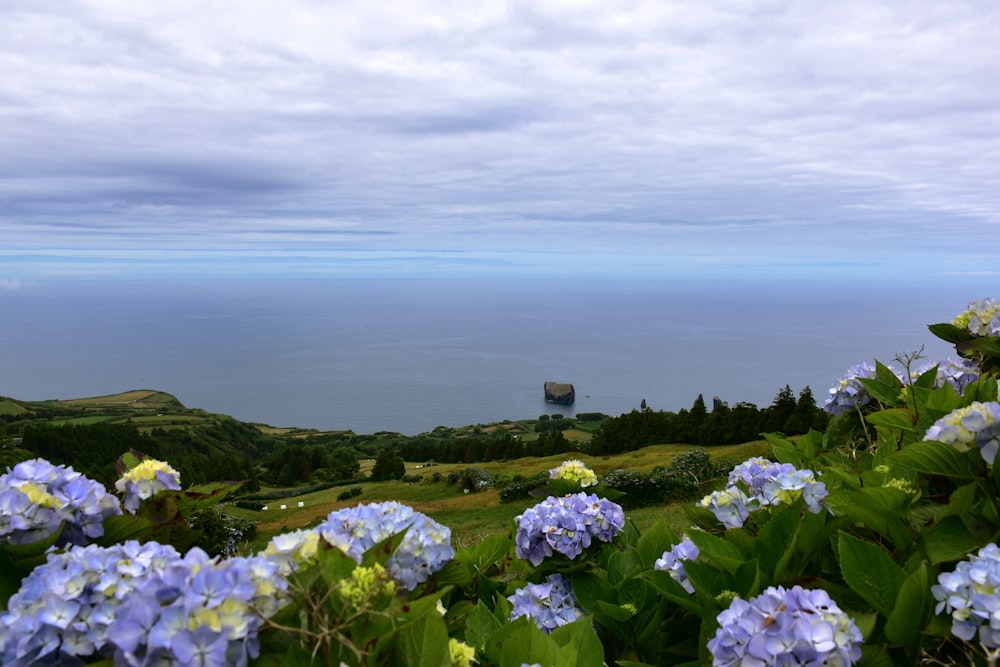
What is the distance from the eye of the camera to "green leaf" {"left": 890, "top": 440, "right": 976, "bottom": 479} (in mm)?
1996

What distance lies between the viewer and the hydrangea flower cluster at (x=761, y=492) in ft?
7.69

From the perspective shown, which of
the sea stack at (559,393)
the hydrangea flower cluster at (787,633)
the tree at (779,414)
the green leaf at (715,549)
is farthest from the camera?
the sea stack at (559,393)

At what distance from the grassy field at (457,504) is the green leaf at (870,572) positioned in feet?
41.8

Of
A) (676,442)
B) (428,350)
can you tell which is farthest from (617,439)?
(428,350)

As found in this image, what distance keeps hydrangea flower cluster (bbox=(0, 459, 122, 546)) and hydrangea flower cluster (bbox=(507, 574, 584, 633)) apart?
1.53 m

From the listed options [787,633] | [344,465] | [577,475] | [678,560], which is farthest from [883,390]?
[344,465]

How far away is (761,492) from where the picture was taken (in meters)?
2.66

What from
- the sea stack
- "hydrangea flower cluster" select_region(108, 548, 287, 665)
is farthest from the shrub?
the sea stack

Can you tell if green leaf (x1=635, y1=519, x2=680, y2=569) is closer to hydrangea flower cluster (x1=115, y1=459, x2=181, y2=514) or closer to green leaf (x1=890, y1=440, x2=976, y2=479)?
green leaf (x1=890, y1=440, x2=976, y2=479)

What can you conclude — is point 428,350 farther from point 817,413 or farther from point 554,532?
point 554,532

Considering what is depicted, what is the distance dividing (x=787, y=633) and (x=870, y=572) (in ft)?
1.94

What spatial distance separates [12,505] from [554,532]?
1.90 m

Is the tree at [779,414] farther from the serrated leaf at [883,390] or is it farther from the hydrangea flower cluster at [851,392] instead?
the serrated leaf at [883,390]

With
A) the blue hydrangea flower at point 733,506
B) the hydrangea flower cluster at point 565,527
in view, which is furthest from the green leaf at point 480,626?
the blue hydrangea flower at point 733,506
